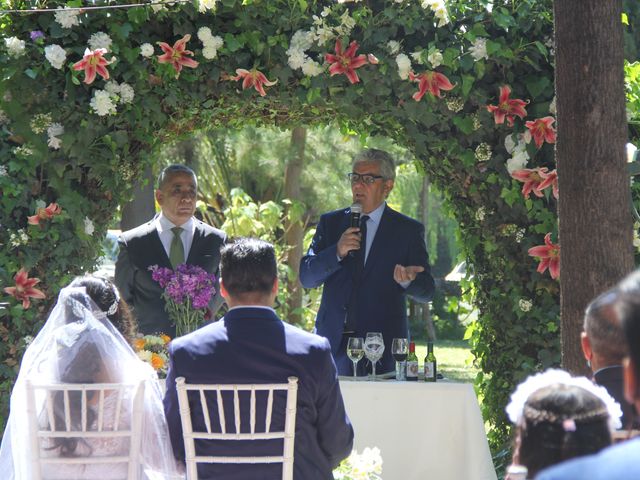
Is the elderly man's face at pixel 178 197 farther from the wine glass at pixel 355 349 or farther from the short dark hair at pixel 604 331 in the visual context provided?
the short dark hair at pixel 604 331

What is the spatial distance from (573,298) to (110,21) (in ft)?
9.78

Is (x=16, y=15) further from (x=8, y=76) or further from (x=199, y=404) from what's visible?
(x=199, y=404)

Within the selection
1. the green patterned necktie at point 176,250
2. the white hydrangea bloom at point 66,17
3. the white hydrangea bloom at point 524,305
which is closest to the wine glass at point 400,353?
the white hydrangea bloom at point 524,305

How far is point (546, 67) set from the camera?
5.63m

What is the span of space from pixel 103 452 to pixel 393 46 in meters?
2.97

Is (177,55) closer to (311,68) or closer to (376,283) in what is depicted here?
(311,68)

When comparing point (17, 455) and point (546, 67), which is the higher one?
point (546, 67)

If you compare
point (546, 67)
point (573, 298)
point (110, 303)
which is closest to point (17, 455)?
point (110, 303)

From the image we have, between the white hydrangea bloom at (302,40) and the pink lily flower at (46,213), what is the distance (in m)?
1.53

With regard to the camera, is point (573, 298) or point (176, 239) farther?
point (176, 239)

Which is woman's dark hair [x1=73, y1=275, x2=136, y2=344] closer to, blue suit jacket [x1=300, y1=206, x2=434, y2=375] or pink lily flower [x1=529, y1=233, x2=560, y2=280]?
blue suit jacket [x1=300, y1=206, x2=434, y2=375]

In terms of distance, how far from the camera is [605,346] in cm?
280

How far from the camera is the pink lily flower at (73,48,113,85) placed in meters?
5.51

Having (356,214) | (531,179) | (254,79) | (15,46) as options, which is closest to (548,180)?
(531,179)
